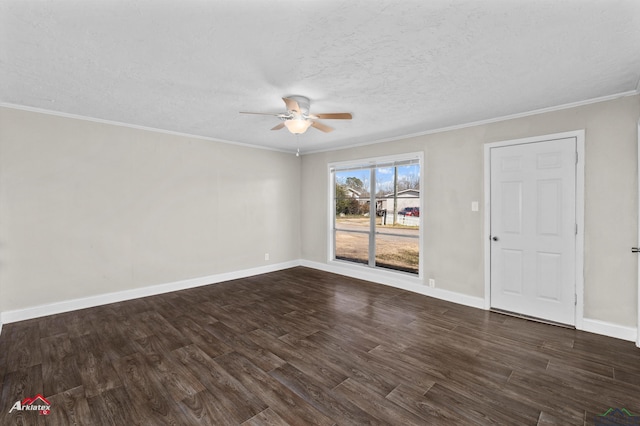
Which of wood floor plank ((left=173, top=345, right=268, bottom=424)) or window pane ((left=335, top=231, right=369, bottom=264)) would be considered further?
window pane ((left=335, top=231, right=369, bottom=264))

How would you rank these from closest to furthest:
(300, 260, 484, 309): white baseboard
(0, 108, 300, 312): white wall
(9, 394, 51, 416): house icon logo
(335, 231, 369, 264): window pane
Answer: (9, 394, 51, 416): house icon logo < (0, 108, 300, 312): white wall < (300, 260, 484, 309): white baseboard < (335, 231, 369, 264): window pane

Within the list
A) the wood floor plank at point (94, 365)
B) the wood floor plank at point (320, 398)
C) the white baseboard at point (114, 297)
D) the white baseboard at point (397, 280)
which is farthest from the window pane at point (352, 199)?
the wood floor plank at point (94, 365)

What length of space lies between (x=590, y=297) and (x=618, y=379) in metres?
1.12

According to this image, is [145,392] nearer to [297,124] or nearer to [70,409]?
[70,409]

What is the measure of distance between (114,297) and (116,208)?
1.26 meters

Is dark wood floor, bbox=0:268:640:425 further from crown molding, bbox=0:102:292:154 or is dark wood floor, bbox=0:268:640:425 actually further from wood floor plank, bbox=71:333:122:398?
crown molding, bbox=0:102:292:154

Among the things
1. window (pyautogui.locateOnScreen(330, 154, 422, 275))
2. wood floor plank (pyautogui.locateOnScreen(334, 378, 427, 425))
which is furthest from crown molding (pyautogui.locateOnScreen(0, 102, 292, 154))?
wood floor plank (pyautogui.locateOnScreen(334, 378, 427, 425))

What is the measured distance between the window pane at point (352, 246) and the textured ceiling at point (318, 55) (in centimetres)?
332

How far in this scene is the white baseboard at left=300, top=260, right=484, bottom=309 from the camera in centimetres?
409

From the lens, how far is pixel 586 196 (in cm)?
321

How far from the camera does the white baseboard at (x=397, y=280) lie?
13.4 ft

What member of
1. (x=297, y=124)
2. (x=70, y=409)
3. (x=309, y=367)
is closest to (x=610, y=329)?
(x=309, y=367)

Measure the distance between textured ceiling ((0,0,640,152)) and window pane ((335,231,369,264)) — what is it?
332cm

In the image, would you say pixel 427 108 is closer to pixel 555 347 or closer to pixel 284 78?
pixel 284 78
